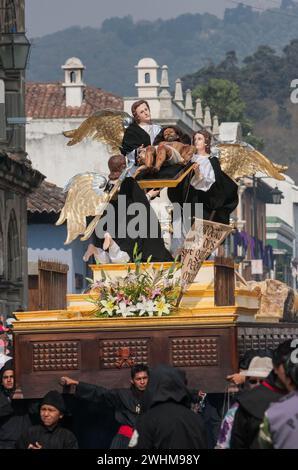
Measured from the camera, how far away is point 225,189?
63.4ft

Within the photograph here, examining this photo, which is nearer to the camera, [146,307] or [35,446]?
[35,446]

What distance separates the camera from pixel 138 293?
17516 mm

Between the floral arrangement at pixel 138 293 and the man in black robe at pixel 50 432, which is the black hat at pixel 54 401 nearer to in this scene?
the man in black robe at pixel 50 432

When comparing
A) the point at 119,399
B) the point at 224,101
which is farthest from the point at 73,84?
the point at 224,101

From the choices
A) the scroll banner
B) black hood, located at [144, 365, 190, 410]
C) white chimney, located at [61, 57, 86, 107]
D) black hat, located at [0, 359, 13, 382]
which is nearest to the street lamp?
the scroll banner

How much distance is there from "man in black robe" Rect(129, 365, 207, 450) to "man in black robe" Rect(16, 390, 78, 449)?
2286 mm

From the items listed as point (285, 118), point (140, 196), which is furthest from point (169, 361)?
point (285, 118)

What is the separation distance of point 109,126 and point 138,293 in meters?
3.01

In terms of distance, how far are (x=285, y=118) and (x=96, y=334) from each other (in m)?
169

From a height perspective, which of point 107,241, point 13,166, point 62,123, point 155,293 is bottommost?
point 155,293

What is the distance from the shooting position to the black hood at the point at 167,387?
42.1ft

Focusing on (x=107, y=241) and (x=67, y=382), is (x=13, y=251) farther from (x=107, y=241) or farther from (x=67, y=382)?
(x=67, y=382)

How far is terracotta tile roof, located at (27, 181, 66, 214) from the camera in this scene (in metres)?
48.2
